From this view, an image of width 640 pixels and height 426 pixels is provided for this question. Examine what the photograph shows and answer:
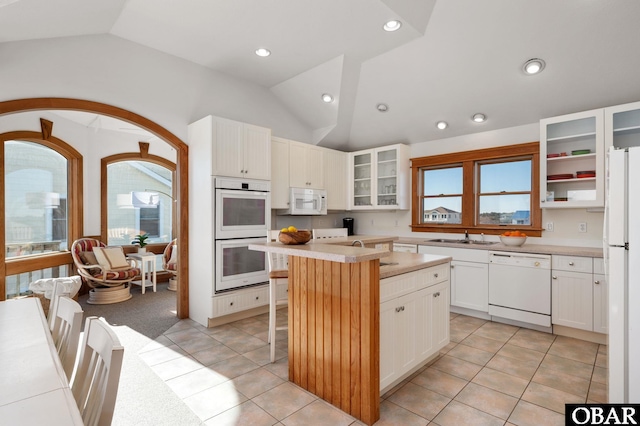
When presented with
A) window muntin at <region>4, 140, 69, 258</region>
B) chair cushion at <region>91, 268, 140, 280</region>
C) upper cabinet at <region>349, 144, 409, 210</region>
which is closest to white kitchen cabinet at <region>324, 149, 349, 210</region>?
upper cabinet at <region>349, 144, 409, 210</region>

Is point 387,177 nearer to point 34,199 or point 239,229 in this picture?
point 239,229

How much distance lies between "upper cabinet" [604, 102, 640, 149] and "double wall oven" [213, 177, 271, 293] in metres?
3.71

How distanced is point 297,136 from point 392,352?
3753 millimetres

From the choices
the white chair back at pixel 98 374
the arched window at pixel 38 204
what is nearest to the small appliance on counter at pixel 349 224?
the arched window at pixel 38 204

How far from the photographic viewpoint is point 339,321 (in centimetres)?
211

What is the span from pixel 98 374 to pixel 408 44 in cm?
367

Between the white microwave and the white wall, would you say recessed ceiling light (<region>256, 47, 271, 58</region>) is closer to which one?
the white wall

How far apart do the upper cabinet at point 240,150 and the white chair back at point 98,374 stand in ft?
8.65

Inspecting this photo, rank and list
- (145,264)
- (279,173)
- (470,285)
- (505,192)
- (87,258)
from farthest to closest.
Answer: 1. (145,264)
2. (87,258)
3. (279,173)
4. (505,192)
5. (470,285)

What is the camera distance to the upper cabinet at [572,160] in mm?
3367

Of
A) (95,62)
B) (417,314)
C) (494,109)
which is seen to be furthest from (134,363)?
(494,109)

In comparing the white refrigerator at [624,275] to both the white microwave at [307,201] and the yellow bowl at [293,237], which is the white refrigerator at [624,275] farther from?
the white microwave at [307,201]

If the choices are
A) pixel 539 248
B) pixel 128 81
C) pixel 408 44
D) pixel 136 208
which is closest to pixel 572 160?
pixel 539 248

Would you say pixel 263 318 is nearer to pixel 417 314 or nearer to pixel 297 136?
pixel 417 314
